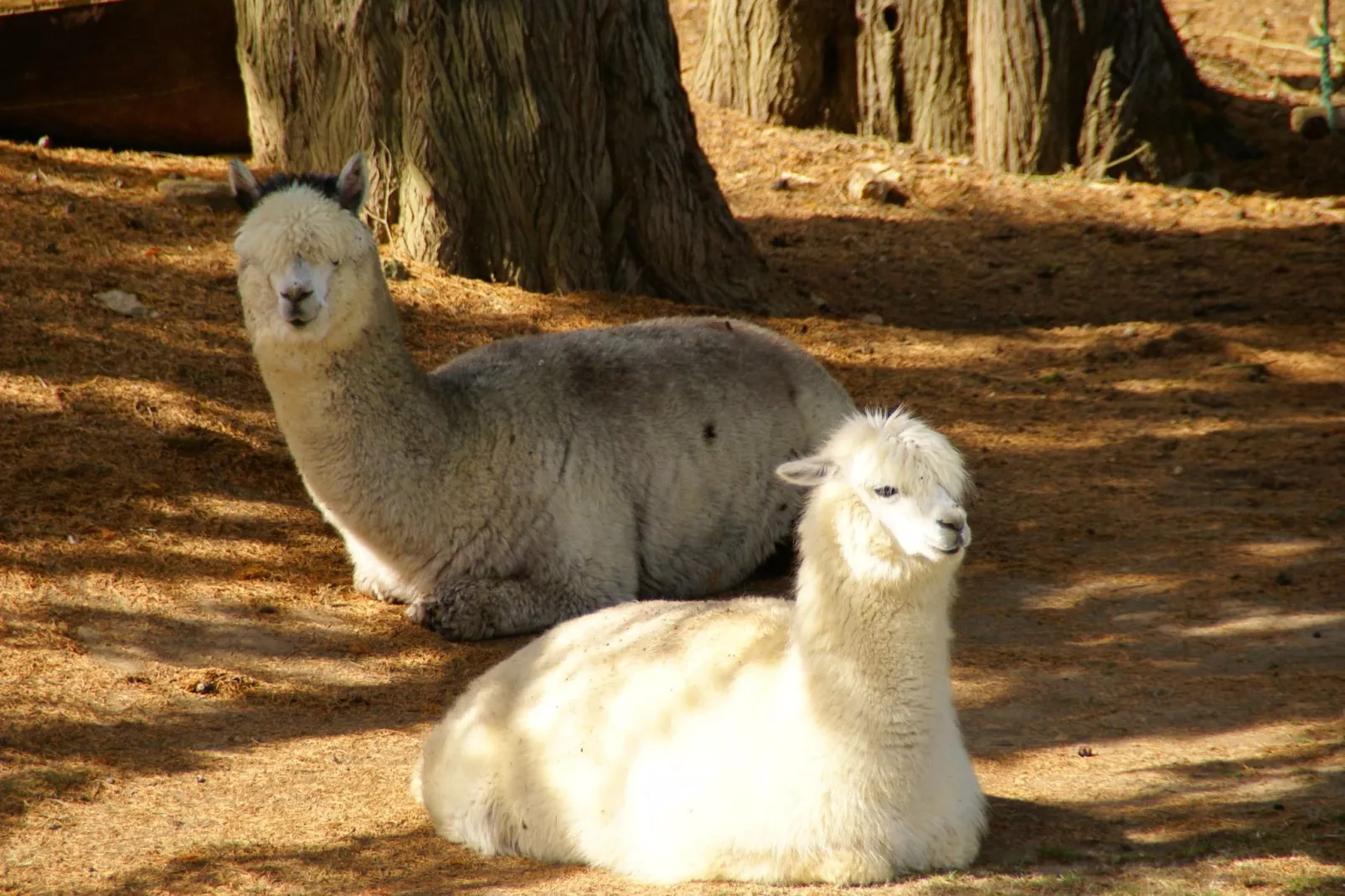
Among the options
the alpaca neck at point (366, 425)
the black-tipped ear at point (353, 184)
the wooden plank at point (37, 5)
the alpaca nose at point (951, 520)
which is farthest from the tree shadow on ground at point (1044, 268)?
the alpaca nose at point (951, 520)

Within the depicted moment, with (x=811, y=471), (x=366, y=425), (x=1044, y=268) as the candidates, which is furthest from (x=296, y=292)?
(x=1044, y=268)

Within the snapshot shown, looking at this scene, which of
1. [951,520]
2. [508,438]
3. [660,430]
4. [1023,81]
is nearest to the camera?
[951,520]

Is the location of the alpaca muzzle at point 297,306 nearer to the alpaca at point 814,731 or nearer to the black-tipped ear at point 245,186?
the black-tipped ear at point 245,186

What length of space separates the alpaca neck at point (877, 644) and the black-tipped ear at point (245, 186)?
364cm

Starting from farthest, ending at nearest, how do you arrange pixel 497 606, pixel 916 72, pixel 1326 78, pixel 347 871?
pixel 1326 78, pixel 916 72, pixel 497 606, pixel 347 871

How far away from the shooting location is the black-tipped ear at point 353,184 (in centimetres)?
712

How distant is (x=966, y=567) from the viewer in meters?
8.15

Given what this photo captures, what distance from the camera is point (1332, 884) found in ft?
14.7

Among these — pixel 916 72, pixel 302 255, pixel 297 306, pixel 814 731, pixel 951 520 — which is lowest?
pixel 814 731

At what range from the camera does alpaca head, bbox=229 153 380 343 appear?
682 cm

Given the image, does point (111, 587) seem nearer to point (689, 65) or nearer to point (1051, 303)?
point (1051, 303)

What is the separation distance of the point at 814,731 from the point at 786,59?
11.0 meters

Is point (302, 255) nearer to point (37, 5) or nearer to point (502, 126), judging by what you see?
point (502, 126)

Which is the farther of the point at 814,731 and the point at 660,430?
the point at 660,430
